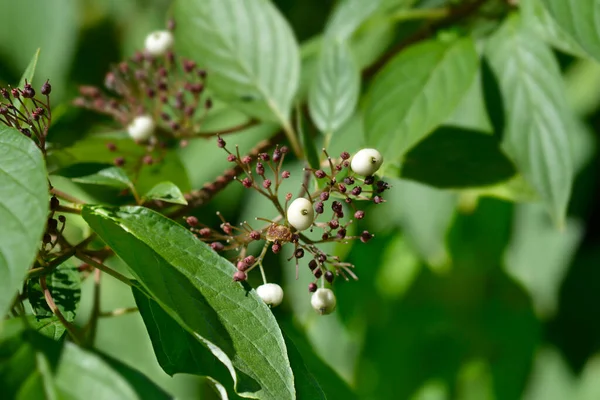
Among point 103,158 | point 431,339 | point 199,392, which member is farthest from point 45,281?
→ point 431,339

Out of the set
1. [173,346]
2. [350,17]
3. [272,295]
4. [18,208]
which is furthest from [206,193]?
[350,17]

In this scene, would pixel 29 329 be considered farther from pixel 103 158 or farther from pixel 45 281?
pixel 103 158

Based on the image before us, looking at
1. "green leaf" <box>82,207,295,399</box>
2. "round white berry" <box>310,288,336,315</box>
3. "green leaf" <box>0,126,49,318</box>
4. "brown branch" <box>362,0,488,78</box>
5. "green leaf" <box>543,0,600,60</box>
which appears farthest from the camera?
"brown branch" <box>362,0,488,78</box>

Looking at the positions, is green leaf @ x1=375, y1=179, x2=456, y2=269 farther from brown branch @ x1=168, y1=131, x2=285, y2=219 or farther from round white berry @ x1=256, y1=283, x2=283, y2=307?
round white berry @ x1=256, y1=283, x2=283, y2=307

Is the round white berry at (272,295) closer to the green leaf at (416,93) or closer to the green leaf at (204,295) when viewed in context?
the green leaf at (204,295)

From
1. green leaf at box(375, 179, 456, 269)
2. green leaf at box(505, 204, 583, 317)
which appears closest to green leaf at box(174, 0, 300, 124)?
green leaf at box(375, 179, 456, 269)

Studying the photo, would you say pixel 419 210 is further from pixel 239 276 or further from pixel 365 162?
pixel 239 276
